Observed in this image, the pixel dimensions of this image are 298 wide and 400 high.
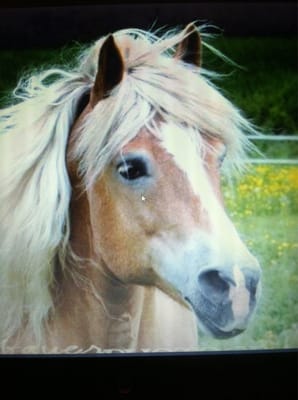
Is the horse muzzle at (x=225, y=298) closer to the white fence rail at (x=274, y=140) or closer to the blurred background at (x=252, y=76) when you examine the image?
the blurred background at (x=252, y=76)

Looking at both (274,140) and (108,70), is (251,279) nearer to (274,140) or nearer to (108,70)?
(274,140)

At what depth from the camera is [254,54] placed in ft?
9.36

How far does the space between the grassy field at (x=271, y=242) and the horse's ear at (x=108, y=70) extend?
22.8 inches

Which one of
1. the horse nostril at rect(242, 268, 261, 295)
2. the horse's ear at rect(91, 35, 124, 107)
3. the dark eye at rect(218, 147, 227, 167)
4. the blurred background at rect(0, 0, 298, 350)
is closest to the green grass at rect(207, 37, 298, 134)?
the blurred background at rect(0, 0, 298, 350)

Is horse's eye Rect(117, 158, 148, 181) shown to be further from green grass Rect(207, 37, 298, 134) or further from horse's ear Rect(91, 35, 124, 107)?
green grass Rect(207, 37, 298, 134)

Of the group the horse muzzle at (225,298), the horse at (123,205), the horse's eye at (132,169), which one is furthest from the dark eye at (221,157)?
the horse muzzle at (225,298)

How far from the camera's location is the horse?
2709 mm

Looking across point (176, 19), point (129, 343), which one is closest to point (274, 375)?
point (129, 343)

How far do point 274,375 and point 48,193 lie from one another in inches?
43.0

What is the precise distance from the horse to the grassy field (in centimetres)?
5

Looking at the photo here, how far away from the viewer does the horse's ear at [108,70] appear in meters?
2.74

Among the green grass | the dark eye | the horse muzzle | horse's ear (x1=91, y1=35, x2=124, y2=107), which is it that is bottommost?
the horse muzzle

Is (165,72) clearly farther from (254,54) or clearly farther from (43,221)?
(43,221)

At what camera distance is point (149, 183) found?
8.87 feet
